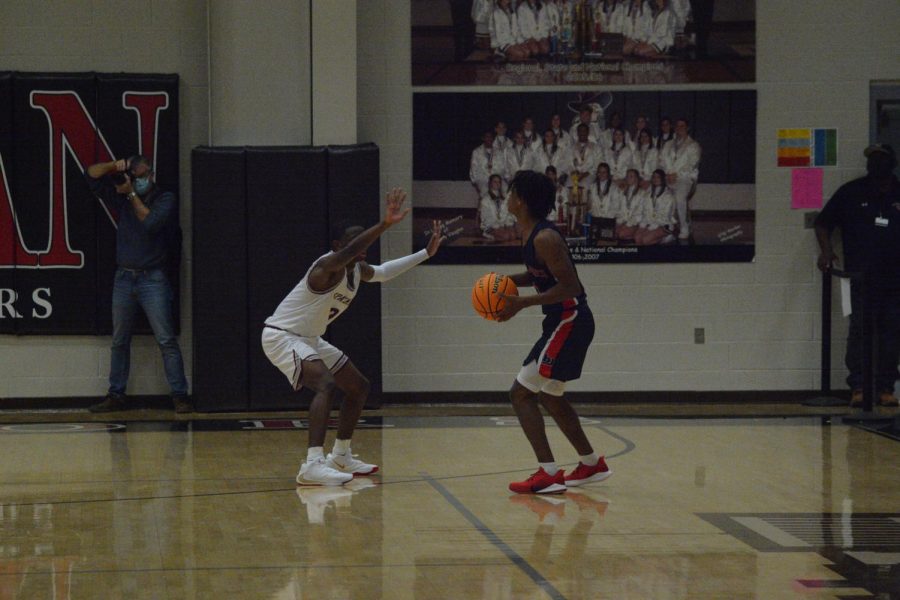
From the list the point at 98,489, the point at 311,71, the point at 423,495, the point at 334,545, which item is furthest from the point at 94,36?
the point at 334,545

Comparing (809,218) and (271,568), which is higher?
(809,218)

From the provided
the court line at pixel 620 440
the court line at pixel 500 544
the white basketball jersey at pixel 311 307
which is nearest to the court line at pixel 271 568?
the court line at pixel 500 544

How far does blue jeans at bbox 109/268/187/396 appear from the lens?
35.4ft

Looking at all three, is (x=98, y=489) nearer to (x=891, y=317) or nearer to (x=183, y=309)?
(x=183, y=309)

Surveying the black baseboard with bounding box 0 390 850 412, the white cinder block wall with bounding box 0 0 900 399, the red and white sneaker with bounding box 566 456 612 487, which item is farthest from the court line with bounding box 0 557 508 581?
the white cinder block wall with bounding box 0 0 900 399

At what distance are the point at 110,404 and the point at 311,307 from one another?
3.85 metres

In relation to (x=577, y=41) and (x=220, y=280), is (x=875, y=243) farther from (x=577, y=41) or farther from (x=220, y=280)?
(x=220, y=280)

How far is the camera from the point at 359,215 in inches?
424

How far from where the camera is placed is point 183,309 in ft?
37.0

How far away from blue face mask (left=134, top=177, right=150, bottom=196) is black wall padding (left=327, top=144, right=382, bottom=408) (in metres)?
1.48

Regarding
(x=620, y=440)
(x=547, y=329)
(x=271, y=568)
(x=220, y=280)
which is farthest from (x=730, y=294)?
(x=271, y=568)

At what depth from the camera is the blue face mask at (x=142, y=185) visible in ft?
35.3

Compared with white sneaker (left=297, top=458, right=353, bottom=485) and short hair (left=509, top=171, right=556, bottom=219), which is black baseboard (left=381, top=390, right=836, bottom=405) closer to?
white sneaker (left=297, top=458, right=353, bottom=485)

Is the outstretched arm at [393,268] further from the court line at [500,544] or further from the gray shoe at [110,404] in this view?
the gray shoe at [110,404]
